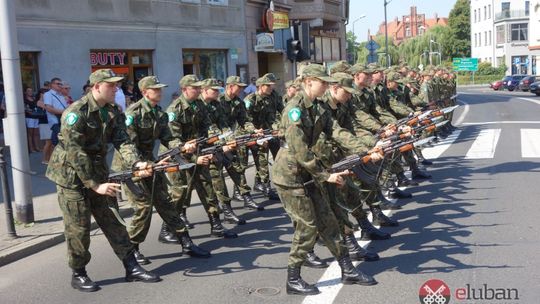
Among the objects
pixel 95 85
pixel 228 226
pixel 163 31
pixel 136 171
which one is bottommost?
pixel 228 226

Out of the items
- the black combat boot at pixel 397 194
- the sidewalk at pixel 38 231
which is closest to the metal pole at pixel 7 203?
the sidewalk at pixel 38 231

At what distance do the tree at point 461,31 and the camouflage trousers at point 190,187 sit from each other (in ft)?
314

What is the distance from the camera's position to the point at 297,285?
5379mm

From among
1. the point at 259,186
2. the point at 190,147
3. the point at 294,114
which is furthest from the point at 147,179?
the point at 259,186

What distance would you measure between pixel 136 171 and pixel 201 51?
55.9 ft

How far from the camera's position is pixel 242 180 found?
9336 mm

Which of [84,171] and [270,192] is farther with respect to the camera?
[270,192]

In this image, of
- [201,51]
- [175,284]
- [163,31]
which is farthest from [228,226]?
[201,51]

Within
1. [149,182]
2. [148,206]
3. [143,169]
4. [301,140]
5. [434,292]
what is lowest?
[434,292]

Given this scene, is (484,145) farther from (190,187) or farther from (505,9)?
(505,9)

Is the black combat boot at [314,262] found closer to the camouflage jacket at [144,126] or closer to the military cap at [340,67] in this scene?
the camouflage jacket at [144,126]

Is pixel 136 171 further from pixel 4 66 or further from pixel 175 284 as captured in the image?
pixel 4 66

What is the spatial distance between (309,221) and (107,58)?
1409cm

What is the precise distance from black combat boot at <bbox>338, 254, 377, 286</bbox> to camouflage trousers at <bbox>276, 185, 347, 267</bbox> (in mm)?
95
